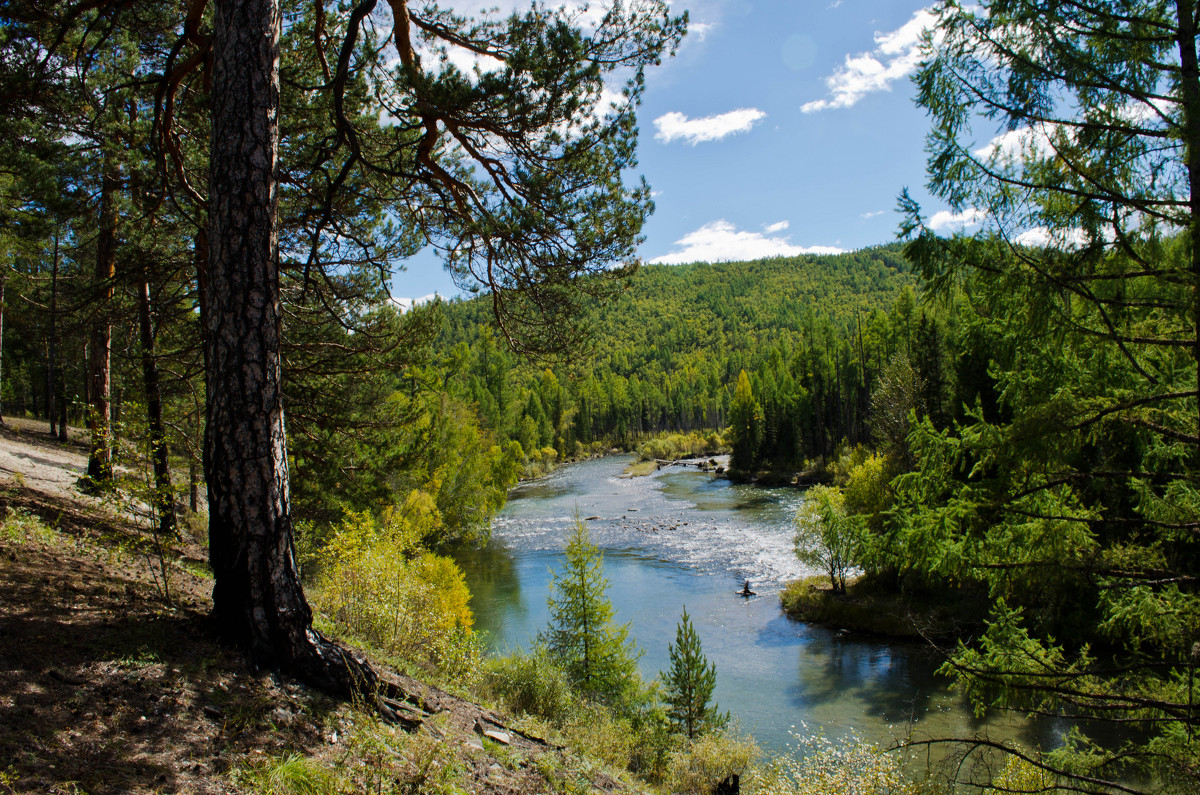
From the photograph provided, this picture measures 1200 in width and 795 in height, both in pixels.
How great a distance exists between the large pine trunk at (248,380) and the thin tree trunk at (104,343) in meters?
1.66

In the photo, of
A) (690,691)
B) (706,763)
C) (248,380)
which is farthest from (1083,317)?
(690,691)

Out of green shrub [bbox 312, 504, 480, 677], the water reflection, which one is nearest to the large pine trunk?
green shrub [bbox 312, 504, 480, 677]

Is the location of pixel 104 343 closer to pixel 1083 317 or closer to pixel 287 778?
pixel 287 778

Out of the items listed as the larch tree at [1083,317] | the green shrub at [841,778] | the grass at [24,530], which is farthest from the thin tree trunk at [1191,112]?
the grass at [24,530]

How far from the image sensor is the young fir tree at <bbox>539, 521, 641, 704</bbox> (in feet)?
44.3

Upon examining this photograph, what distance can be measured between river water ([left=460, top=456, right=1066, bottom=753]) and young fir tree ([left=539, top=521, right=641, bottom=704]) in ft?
5.98

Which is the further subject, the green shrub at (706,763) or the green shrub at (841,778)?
the green shrub at (706,763)

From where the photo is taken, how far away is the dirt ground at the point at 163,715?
3076 millimetres

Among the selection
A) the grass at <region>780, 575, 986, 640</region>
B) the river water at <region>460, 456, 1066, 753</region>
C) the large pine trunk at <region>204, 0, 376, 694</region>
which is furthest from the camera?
the grass at <region>780, 575, 986, 640</region>

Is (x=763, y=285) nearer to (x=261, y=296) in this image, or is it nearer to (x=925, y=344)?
(x=925, y=344)

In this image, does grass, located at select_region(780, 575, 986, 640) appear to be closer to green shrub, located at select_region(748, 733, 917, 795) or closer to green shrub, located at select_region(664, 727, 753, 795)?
green shrub, located at select_region(664, 727, 753, 795)

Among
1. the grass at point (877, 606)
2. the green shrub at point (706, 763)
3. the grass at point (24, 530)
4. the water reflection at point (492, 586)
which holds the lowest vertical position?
the grass at point (877, 606)

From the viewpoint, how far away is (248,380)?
4152mm

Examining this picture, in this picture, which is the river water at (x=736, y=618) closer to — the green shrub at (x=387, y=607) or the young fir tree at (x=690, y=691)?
the young fir tree at (x=690, y=691)
